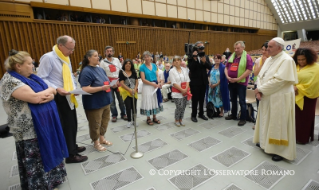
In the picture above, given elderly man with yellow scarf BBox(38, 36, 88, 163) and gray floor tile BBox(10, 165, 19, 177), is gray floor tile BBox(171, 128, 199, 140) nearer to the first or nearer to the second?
elderly man with yellow scarf BBox(38, 36, 88, 163)

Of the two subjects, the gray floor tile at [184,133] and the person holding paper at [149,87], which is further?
the person holding paper at [149,87]

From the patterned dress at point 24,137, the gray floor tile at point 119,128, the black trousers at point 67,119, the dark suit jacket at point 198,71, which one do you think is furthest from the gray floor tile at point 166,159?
the dark suit jacket at point 198,71

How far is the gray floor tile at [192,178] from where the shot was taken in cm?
176

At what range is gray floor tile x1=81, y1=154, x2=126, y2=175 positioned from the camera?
2115 millimetres

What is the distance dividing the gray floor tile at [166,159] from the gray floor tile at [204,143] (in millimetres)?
299

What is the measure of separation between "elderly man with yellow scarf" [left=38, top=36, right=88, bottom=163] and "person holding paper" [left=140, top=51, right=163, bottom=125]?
4.82 feet

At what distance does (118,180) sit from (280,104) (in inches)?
81.1

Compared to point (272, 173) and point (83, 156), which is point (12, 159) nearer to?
point (83, 156)

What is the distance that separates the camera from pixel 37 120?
150cm

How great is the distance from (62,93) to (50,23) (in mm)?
8927

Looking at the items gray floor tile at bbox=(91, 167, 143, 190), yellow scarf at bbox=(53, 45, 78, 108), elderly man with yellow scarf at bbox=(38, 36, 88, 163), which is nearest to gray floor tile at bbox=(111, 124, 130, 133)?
elderly man with yellow scarf at bbox=(38, 36, 88, 163)

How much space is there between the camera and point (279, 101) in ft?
6.68

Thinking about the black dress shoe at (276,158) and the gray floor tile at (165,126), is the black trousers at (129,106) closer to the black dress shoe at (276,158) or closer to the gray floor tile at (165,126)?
the gray floor tile at (165,126)

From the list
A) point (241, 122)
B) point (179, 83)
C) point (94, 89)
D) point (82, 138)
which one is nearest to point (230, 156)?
point (241, 122)
